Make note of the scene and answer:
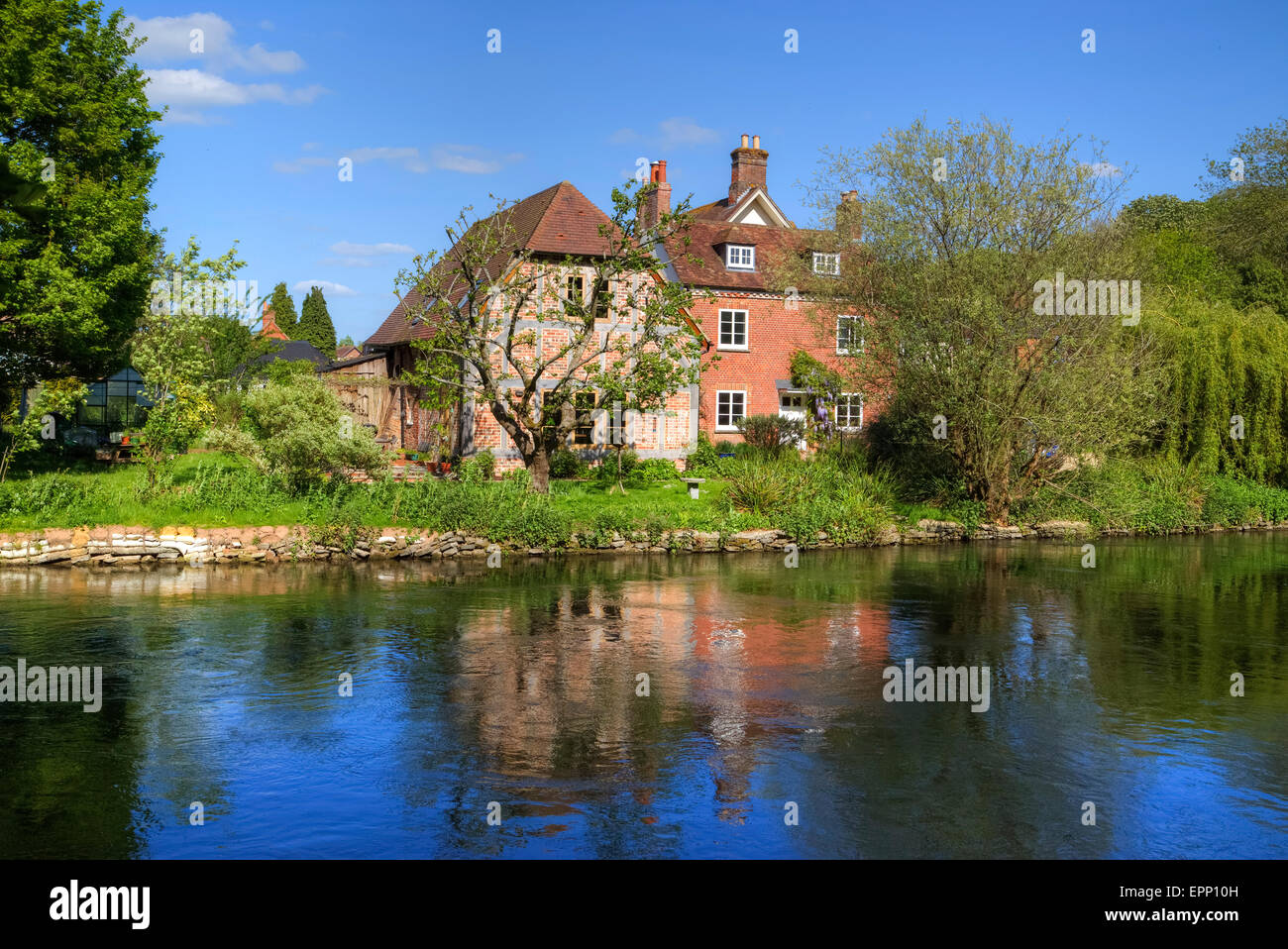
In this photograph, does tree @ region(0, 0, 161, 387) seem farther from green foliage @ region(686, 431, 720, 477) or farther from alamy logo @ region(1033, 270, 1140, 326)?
alamy logo @ region(1033, 270, 1140, 326)

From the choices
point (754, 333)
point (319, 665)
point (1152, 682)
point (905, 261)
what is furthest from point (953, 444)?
point (319, 665)

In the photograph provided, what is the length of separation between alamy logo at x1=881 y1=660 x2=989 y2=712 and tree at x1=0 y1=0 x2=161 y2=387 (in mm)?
19966

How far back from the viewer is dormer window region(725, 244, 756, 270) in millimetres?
39562

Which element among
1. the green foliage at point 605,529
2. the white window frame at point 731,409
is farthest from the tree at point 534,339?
the white window frame at point 731,409

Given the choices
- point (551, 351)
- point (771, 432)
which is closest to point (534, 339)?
point (551, 351)

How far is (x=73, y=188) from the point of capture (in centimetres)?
2450

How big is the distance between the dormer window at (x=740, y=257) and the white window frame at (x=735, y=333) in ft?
6.93

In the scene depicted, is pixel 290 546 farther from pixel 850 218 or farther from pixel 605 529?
pixel 850 218

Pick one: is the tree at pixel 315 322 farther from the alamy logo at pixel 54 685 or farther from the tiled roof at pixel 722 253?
the alamy logo at pixel 54 685

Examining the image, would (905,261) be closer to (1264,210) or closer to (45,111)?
(45,111)

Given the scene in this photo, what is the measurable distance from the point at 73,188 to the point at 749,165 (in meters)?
29.1

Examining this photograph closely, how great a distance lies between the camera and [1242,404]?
33.1 meters

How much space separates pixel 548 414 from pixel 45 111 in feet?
45.8
